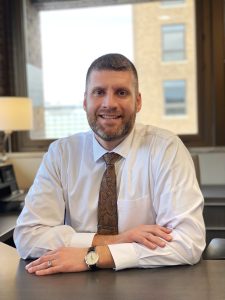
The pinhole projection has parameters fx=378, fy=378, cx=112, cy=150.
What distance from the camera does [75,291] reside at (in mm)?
964

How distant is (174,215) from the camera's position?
1.27 meters

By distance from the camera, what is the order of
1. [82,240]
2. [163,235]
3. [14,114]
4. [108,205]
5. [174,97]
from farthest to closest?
[174,97] → [14,114] → [108,205] → [82,240] → [163,235]

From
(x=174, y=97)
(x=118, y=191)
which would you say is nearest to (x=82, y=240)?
(x=118, y=191)

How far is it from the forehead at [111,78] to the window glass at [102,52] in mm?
1925

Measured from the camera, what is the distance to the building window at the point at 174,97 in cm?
329

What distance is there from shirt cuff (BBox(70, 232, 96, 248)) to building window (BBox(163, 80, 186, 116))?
7.07 feet

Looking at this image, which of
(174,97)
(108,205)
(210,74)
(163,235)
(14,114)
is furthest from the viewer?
(174,97)

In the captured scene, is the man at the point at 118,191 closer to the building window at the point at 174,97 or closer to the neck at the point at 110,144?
the neck at the point at 110,144

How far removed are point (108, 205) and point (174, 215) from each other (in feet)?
0.90

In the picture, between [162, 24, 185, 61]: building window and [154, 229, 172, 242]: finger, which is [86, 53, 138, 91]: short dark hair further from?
[162, 24, 185, 61]: building window

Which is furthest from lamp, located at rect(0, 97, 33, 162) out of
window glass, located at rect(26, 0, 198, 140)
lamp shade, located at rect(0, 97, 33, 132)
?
window glass, located at rect(26, 0, 198, 140)

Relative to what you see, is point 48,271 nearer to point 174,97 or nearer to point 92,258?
point 92,258

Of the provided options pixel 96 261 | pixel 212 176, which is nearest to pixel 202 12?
pixel 212 176

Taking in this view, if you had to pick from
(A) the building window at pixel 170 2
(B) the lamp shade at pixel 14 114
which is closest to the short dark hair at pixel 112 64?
(B) the lamp shade at pixel 14 114
